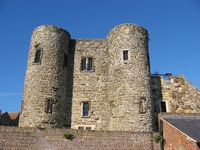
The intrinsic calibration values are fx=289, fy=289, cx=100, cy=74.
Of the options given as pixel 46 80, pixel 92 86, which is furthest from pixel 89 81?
pixel 46 80

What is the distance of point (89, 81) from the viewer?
25.5 m

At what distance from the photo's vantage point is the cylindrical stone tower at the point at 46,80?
23077 mm

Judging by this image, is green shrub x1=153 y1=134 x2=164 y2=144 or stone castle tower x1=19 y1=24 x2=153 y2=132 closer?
green shrub x1=153 y1=134 x2=164 y2=144

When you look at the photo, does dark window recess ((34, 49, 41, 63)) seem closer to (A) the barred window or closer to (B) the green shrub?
(A) the barred window

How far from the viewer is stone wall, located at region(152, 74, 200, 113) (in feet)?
81.8

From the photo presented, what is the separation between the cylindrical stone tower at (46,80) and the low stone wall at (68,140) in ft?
12.9

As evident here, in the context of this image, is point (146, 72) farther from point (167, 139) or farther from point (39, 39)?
point (39, 39)

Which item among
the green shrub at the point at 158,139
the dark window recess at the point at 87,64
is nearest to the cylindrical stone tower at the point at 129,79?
the dark window recess at the point at 87,64

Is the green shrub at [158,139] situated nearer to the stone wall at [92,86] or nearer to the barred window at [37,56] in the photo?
the stone wall at [92,86]

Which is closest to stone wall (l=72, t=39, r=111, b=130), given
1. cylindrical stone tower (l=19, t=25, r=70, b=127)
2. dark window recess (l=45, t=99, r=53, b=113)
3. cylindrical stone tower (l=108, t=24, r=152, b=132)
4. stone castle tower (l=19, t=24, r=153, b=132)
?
stone castle tower (l=19, t=24, r=153, b=132)

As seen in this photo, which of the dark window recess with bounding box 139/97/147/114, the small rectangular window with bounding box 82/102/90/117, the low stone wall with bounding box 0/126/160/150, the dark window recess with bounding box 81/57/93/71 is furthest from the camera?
the dark window recess with bounding box 81/57/93/71

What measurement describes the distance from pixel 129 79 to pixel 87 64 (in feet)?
15.4

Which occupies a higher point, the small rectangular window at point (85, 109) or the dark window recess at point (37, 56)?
the dark window recess at point (37, 56)

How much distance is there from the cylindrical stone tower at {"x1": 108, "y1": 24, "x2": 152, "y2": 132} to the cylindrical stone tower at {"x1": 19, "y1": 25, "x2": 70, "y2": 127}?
4168mm
